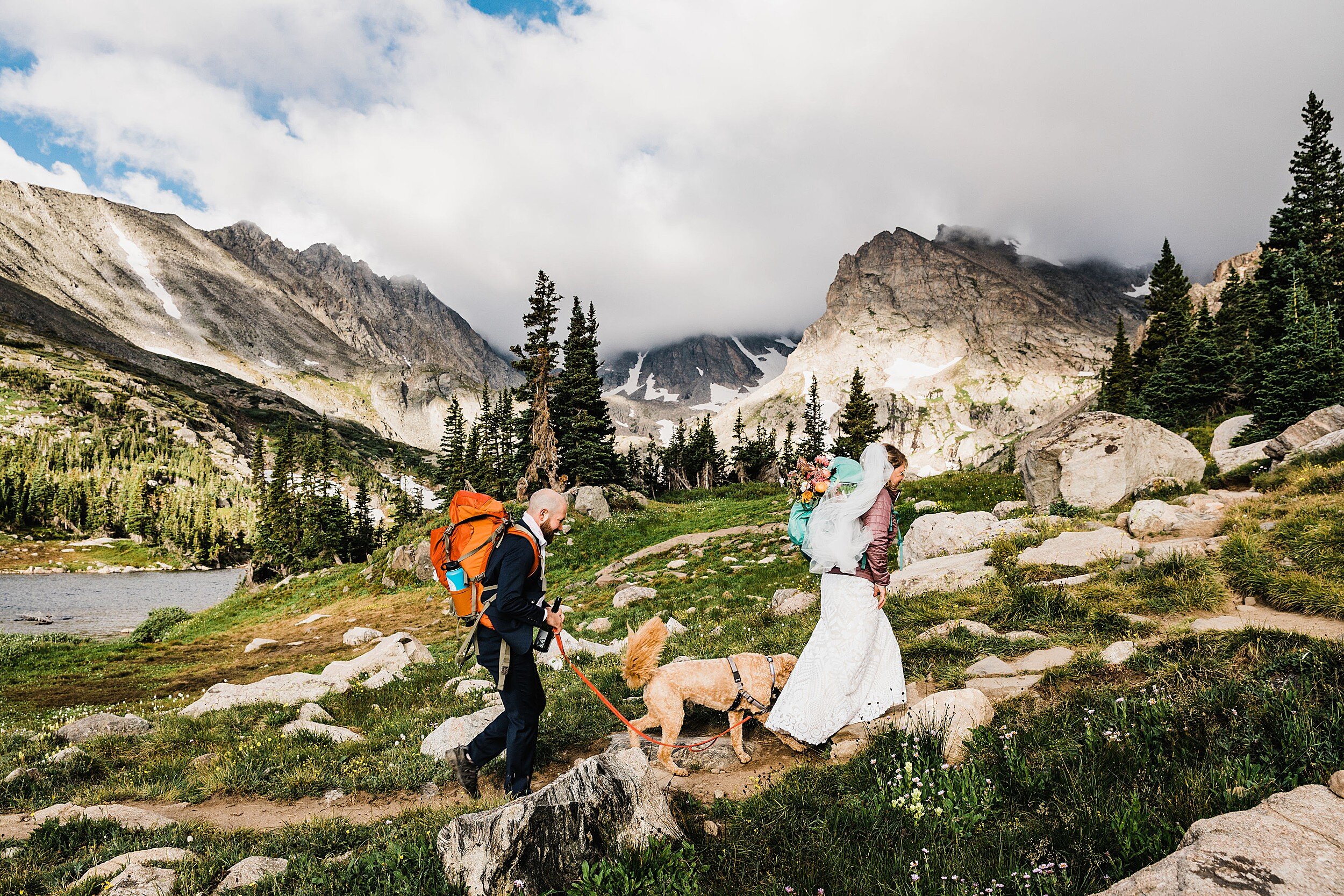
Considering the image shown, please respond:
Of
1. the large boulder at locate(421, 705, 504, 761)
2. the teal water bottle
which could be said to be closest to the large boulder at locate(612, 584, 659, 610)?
the large boulder at locate(421, 705, 504, 761)

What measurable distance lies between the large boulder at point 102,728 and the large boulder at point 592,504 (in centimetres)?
2837

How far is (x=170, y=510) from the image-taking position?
115625 mm

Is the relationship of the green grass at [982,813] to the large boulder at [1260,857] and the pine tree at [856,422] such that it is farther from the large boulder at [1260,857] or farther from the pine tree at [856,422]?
the pine tree at [856,422]

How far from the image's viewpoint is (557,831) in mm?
4160

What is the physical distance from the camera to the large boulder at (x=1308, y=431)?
16.3 meters

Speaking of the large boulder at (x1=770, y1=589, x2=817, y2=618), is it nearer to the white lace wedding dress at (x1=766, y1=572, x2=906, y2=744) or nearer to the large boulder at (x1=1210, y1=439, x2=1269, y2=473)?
the white lace wedding dress at (x1=766, y1=572, x2=906, y2=744)

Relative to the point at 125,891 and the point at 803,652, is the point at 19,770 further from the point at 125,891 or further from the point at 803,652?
the point at 803,652

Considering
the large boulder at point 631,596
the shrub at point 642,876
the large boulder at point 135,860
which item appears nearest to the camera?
the shrub at point 642,876

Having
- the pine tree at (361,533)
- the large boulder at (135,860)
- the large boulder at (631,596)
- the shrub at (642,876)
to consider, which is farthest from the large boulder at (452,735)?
the pine tree at (361,533)

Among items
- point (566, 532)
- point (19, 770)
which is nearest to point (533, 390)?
point (566, 532)

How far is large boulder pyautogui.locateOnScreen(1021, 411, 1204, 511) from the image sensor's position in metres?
17.4

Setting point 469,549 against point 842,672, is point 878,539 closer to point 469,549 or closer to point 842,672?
point 842,672

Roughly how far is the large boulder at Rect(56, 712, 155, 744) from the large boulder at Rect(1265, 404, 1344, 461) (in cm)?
2913

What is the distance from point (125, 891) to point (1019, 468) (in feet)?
76.5
